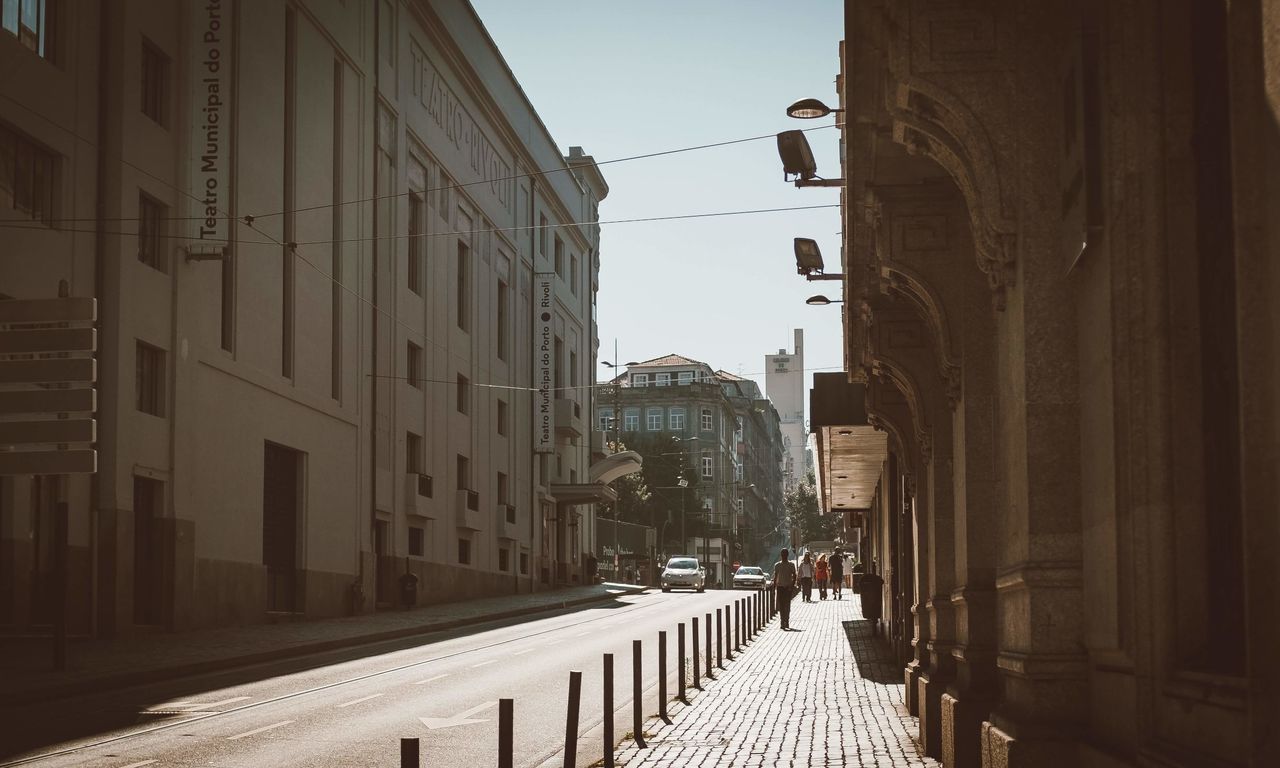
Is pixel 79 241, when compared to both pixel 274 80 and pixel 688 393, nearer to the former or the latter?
pixel 274 80

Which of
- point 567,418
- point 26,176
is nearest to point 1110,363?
point 26,176

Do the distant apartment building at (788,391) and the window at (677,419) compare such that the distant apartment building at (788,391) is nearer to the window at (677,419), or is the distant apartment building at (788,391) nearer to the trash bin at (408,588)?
the window at (677,419)

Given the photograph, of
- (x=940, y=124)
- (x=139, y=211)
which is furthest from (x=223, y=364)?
(x=940, y=124)

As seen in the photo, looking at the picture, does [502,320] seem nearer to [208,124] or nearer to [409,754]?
[208,124]

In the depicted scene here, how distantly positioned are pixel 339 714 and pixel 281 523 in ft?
57.9

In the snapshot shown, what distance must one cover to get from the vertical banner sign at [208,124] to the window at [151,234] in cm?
70

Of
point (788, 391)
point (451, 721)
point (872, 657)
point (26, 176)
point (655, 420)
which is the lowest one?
point (872, 657)

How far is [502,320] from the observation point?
51.8 metres

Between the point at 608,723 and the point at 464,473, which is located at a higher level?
the point at 464,473

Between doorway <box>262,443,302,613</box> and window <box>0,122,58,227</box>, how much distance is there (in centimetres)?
924

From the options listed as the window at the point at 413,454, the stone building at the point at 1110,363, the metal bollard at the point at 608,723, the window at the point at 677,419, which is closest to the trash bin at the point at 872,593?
the window at the point at 413,454

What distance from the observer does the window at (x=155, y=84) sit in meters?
25.2

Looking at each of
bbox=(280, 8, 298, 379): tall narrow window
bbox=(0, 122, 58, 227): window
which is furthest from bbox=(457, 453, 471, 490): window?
bbox=(0, 122, 58, 227): window

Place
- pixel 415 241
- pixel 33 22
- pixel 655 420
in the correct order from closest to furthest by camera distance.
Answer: pixel 33 22 < pixel 415 241 < pixel 655 420
